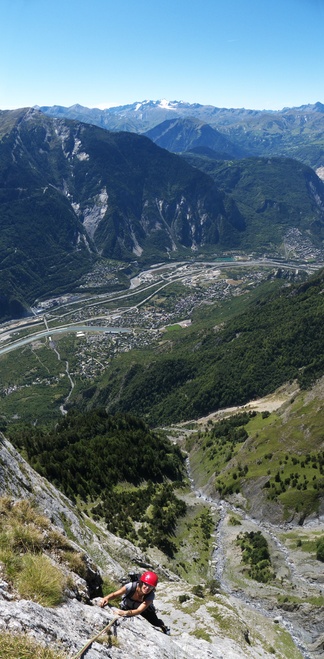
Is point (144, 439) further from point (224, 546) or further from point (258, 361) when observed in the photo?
point (258, 361)

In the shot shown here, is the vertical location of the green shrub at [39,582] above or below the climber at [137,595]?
above

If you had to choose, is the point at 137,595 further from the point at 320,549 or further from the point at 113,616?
the point at 320,549

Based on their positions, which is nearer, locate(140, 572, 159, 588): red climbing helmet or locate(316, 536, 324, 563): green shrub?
locate(140, 572, 159, 588): red climbing helmet

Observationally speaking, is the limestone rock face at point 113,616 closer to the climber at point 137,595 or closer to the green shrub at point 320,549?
the climber at point 137,595

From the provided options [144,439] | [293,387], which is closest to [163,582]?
[144,439]

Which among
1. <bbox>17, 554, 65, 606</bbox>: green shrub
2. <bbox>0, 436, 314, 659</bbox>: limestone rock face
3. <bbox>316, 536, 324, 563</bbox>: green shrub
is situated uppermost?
<bbox>17, 554, 65, 606</bbox>: green shrub

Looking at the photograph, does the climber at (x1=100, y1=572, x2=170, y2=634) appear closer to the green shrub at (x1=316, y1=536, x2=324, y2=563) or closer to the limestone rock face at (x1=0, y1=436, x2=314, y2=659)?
the limestone rock face at (x1=0, y1=436, x2=314, y2=659)

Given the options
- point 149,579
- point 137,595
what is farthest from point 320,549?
point 149,579

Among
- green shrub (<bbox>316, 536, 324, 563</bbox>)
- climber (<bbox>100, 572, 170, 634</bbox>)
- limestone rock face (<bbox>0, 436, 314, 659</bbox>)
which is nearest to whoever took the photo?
limestone rock face (<bbox>0, 436, 314, 659</bbox>)

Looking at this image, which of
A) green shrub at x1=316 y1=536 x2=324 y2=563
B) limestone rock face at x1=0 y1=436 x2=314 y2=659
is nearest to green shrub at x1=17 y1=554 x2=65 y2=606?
limestone rock face at x1=0 y1=436 x2=314 y2=659

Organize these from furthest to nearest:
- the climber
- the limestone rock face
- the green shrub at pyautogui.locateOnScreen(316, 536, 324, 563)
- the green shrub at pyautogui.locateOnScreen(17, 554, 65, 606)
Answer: the green shrub at pyautogui.locateOnScreen(316, 536, 324, 563) → the climber → the green shrub at pyautogui.locateOnScreen(17, 554, 65, 606) → the limestone rock face

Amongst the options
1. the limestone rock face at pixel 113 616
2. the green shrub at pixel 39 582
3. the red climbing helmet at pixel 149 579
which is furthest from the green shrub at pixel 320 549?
the green shrub at pixel 39 582
